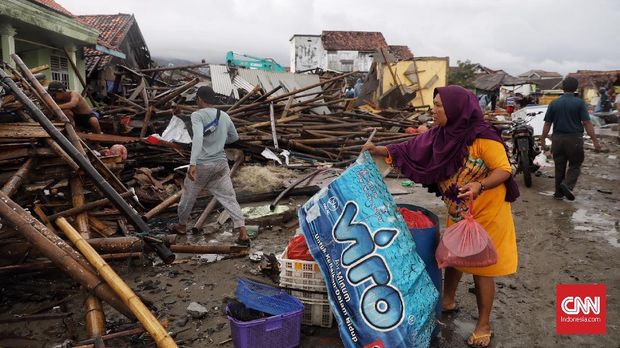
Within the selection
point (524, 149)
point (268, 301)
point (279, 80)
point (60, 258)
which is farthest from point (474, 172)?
point (279, 80)

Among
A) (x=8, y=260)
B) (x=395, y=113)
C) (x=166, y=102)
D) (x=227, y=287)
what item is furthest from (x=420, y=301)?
(x=395, y=113)

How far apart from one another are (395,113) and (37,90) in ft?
36.1

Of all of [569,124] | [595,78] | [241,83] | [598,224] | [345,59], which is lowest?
→ [598,224]

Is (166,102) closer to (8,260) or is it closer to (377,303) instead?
(8,260)

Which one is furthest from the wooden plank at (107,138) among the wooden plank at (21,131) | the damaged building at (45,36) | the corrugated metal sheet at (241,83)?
the corrugated metal sheet at (241,83)

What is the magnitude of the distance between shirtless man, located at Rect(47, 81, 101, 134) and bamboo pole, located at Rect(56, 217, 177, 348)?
4.60 metres

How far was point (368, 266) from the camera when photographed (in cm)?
258

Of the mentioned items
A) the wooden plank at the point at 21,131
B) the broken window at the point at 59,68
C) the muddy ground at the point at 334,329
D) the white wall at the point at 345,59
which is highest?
the white wall at the point at 345,59

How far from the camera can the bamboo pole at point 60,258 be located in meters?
2.85

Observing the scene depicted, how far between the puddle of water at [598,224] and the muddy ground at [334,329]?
0.01 meters

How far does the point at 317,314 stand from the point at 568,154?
5.40m

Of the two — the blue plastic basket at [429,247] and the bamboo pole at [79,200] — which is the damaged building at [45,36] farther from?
the blue plastic basket at [429,247]

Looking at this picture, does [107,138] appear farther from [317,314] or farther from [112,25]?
[112,25]

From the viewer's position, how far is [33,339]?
308 cm
